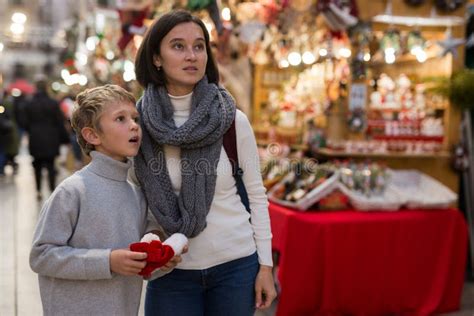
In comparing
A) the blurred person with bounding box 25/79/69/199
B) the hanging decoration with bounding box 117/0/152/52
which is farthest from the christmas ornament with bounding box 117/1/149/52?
the blurred person with bounding box 25/79/69/199

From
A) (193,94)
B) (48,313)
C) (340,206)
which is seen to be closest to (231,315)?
(48,313)

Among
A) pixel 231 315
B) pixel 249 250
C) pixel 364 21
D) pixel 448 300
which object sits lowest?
pixel 448 300

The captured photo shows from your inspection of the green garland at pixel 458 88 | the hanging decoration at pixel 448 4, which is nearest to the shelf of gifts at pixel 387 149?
the green garland at pixel 458 88

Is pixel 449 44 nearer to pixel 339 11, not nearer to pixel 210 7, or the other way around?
pixel 339 11

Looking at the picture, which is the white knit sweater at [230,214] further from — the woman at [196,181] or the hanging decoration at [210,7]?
the hanging decoration at [210,7]

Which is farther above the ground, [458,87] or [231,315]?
[458,87]

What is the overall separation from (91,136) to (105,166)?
0.11 m

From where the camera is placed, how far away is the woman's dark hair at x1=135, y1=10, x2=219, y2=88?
185 centimetres

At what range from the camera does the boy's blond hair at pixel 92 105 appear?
1723 millimetres

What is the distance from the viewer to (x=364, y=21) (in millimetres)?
4891

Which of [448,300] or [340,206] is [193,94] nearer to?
[340,206]

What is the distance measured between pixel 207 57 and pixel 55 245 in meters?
0.82

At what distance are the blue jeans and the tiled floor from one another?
2.23 m

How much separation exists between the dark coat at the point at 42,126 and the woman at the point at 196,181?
641cm
